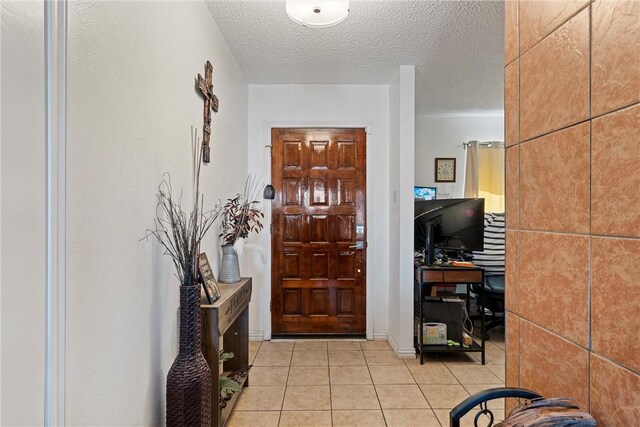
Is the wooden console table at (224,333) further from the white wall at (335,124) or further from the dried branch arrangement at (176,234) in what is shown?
the white wall at (335,124)

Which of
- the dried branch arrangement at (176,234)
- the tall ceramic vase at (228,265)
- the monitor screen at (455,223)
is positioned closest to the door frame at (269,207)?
the monitor screen at (455,223)

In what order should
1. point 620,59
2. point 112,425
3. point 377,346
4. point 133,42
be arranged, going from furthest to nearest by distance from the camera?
point 377,346 → point 133,42 → point 112,425 → point 620,59

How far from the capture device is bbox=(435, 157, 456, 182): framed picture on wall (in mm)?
4656

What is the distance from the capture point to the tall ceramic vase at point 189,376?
1433 millimetres

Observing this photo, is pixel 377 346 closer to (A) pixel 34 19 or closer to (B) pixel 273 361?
(B) pixel 273 361

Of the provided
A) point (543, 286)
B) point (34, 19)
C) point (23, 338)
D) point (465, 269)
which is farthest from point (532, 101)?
point (465, 269)

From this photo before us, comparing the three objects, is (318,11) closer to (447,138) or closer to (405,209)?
(405,209)

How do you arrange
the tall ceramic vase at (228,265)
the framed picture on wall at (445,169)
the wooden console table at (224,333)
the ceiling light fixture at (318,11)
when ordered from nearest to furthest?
the wooden console table at (224,333) < the ceiling light fixture at (318,11) < the tall ceramic vase at (228,265) < the framed picture on wall at (445,169)

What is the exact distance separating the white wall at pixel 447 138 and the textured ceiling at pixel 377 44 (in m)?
0.89

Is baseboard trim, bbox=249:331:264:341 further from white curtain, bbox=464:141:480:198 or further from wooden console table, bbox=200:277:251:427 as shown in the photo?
white curtain, bbox=464:141:480:198

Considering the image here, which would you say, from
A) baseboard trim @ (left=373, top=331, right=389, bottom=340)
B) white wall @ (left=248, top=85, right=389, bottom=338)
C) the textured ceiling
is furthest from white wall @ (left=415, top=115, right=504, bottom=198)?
baseboard trim @ (left=373, top=331, right=389, bottom=340)

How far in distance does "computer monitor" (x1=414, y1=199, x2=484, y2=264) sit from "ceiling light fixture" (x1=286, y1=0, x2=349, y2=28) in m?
1.87

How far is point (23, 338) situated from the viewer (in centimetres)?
83

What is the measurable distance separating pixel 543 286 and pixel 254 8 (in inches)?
87.9
